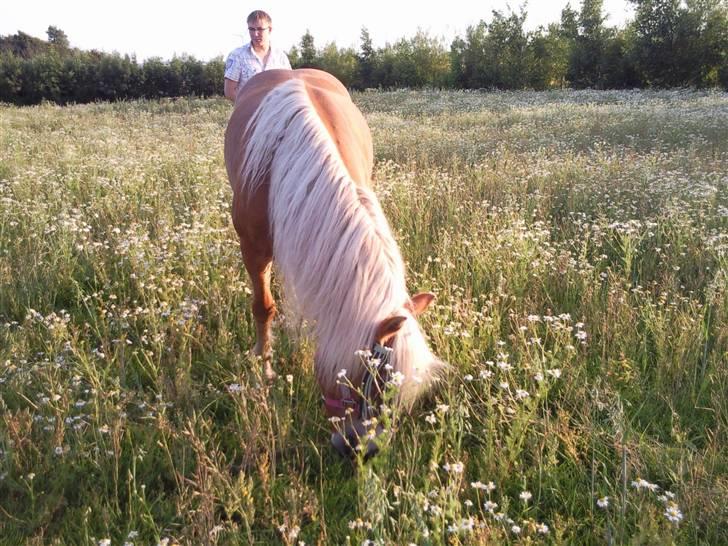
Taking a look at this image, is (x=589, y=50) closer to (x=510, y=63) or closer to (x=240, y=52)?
(x=510, y=63)

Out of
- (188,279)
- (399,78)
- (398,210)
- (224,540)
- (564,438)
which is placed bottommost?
(224,540)

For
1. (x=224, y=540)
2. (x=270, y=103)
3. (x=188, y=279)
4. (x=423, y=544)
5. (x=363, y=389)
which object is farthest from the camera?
(x=188, y=279)

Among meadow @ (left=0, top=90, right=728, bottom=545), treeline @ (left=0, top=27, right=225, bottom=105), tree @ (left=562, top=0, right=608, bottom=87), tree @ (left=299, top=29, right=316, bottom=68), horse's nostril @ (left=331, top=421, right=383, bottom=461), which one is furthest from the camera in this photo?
tree @ (left=299, top=29, right=316, bottom=68)

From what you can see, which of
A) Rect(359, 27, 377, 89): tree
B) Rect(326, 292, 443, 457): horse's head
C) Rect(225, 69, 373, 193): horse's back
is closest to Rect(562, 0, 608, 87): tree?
Rect(359, 27, 377, 89): tree

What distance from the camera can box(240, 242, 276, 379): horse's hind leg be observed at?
3.01m

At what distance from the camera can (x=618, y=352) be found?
2.85 metres

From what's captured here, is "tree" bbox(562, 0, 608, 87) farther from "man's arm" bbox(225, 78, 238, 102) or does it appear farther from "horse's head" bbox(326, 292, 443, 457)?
"horse's head" bbox(326, 292, 443, 457)

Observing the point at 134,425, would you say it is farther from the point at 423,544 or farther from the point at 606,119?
the point at 606,119

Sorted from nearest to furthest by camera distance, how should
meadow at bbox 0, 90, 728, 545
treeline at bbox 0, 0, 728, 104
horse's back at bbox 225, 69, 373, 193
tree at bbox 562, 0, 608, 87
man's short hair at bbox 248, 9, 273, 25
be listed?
meadow at bbox 0, 90, 728, 545 < horse's back at bbox 225, 69, 373, 193 < man's short hair at bbox 248, 9, 273, 25 < treeline at bbox 0, 0, 728, 104 < tree at bbox 562, 0, 608, 87

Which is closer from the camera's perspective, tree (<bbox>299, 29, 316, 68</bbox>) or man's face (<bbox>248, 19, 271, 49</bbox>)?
man's face (<bbox>248, 19, 271, 49</bbox>)

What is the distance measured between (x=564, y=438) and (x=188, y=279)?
2740 millimetres

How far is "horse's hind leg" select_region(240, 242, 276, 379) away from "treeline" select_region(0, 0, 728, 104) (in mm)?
31730

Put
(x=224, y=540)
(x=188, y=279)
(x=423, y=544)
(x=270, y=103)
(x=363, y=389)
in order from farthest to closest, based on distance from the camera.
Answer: (x=188, y=279)
(x=270, y=103)
(x=363, y=389)
(x=224, y=540)
(x=423, y=544)

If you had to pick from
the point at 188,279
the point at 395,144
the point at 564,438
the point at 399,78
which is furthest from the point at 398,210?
the point at 399,78
